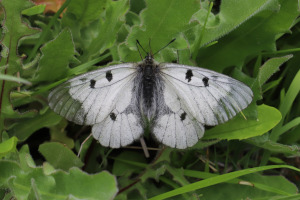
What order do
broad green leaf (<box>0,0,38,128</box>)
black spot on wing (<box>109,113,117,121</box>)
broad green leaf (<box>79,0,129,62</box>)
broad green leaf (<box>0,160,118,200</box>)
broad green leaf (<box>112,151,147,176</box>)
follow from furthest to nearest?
broad green leaf (<box>112,151,147,176</box>), broad green leaf (<box>79,0,129,62</box>), black spot on wing (<box>109,113,117,121</box>), broad green leaf (<box>0,0,38,128</box>), broad green leaf (<box>0,160,118,200</box>)

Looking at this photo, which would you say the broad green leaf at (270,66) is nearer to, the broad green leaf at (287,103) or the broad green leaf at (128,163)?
the broad green leaf at (287,103)

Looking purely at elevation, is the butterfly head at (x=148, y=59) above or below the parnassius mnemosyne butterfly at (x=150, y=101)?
above

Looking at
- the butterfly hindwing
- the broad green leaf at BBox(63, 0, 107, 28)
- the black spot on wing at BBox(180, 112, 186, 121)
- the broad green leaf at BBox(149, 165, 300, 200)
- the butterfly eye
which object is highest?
the broad green leaf at BBox(63, 0, 107, 28)

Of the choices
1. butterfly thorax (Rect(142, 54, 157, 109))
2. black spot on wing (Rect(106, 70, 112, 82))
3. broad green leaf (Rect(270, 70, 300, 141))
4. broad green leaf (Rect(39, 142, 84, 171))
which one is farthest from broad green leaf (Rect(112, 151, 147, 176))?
broad green leaf (Rect(270, 70, 300, 141))

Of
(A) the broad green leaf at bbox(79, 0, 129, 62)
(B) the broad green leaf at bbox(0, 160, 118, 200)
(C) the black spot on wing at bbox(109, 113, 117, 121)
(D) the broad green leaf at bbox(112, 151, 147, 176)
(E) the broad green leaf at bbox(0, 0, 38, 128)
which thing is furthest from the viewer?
(D) the broad green leaf at bbox(112, 151, 147, 176)

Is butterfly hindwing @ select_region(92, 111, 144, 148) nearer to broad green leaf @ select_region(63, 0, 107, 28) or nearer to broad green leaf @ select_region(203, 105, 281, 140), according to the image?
broad green leaf @ select_region(203, 105, 281, 140)

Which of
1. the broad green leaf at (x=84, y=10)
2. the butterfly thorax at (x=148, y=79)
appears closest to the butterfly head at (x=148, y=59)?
the butterfly thorax at (x=148, y=79)

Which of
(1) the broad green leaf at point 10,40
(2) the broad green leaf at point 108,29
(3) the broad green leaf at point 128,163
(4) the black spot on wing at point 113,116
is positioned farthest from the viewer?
(3) the broad green leaf at point 128,163
